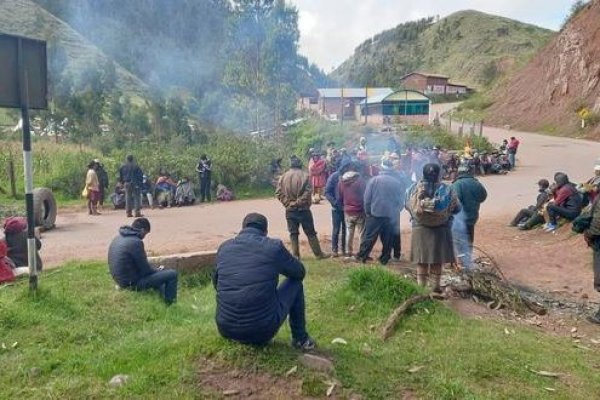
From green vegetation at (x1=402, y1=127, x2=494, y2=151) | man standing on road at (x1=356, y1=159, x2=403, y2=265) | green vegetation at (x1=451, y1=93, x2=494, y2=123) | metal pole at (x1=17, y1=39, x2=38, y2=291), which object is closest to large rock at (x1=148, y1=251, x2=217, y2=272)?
metal pole at (x1=17, y1=39, x2=38, y2=291)

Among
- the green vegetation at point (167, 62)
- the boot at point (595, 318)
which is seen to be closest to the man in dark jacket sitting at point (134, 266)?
the boot at point (595, 318)

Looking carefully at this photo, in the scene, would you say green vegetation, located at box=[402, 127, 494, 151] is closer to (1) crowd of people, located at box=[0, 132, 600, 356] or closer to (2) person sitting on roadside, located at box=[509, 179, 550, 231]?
(2) person sitting on roadside, located at box=[509, 179, 550, 231]

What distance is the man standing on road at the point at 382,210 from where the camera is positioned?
878 centimetres

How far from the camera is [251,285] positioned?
4.37 meters

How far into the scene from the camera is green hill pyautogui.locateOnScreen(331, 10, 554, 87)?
81812 mm

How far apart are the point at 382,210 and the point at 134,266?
3.64 m

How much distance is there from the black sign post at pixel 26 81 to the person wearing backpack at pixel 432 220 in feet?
13.6

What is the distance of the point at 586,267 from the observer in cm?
988

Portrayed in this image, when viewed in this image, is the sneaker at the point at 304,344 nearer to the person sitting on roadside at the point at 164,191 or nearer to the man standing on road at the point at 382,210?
the man standing on road at the point at 382,210

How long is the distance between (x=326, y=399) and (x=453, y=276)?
15.0ft

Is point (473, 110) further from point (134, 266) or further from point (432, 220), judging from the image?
point (134, 266)

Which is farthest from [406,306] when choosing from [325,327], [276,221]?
[276,221]

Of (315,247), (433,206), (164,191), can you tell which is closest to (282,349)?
(433,206)

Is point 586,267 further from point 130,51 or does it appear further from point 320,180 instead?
point 130,51
